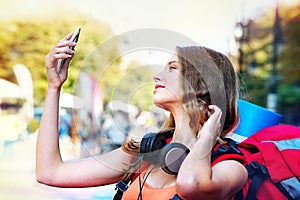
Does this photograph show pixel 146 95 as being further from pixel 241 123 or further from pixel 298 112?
pixel 298 112

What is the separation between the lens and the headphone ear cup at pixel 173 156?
0.91 metres

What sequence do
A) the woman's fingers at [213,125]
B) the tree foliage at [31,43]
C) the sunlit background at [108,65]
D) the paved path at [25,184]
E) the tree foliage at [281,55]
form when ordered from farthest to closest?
1. the tree foliage at [281,55]
2. the tree foliage at [31,43]
3. the paved path at [25,184]
4. the sunlit background at [108,65]
5. the woman's fingers at [213,125]

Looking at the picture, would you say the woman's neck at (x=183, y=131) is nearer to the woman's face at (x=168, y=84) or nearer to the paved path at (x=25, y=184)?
the woman's face at (x=168, y=84)

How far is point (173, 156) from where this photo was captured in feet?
3.00

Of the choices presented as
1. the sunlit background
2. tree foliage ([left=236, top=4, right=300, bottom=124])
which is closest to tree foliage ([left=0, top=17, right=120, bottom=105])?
the sunlit background

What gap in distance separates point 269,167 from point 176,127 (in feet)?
0.56

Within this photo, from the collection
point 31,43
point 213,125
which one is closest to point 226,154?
point 213,125

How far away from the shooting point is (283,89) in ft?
32.7

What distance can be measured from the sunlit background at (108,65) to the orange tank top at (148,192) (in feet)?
0.28

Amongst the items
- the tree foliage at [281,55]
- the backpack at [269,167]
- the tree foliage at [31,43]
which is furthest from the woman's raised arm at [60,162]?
the tree foliage at [281,55]

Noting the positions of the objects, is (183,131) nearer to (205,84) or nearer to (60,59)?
(205,84)

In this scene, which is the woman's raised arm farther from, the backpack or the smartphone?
the backpack

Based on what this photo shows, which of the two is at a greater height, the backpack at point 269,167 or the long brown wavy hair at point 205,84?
the long brown wavy hair at point 205,84

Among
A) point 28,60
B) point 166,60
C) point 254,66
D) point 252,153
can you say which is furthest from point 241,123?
point 254,66
